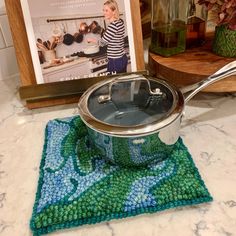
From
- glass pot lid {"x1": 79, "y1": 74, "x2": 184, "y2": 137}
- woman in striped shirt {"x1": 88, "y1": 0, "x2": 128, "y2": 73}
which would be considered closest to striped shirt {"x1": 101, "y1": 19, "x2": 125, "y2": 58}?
woman in striped shirt {"x1": 88, "y1": 0, "x2": 128, "y2": 73}

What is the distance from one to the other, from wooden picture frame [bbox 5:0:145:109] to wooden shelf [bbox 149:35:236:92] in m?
0.04

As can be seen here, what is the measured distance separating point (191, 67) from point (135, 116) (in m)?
0.18

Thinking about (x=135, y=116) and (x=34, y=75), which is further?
(x=34, y=75)

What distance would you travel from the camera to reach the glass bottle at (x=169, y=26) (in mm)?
588

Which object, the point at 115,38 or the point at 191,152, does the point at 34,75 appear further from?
the point at 191,152

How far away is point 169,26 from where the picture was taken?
0.61 m

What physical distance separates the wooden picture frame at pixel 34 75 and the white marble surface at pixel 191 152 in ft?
0.07

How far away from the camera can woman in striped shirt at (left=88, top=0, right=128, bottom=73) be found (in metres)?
0.54

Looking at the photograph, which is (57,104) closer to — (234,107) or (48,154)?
(48,154)

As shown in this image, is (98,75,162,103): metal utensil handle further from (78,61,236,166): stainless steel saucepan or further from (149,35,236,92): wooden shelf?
(149,35,236,92): wooden shelf

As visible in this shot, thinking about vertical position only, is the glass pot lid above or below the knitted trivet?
above

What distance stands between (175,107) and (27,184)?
0.23 metres

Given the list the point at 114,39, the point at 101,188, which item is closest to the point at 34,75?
the point at 114,39

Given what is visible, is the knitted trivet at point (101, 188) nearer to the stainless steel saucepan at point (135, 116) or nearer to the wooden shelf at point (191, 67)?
the stainless steel saucepan at point (135, 116)
